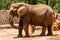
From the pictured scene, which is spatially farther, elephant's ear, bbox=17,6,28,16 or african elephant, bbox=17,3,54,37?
african elephant, bbox=17,3,54,37

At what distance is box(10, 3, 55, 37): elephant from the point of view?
9.54 meters

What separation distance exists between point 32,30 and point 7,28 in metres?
3.04

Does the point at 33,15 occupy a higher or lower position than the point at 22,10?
lower

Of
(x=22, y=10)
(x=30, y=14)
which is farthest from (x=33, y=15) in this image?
(x=22, y=10)

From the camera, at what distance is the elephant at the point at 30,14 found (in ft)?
31.3

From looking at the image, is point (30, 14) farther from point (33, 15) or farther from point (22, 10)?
point (22, 10)

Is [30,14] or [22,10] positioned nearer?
[22,10]

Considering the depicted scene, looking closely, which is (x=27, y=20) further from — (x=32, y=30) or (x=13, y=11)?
(x=32, y=30)

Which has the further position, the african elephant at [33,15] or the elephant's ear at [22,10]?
the african elephant at [33,15]

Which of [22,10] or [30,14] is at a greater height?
[22,10]

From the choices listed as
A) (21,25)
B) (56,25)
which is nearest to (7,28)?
(56,25)

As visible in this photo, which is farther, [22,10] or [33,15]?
[33,15]

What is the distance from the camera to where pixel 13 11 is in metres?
9.50

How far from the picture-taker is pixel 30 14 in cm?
970
